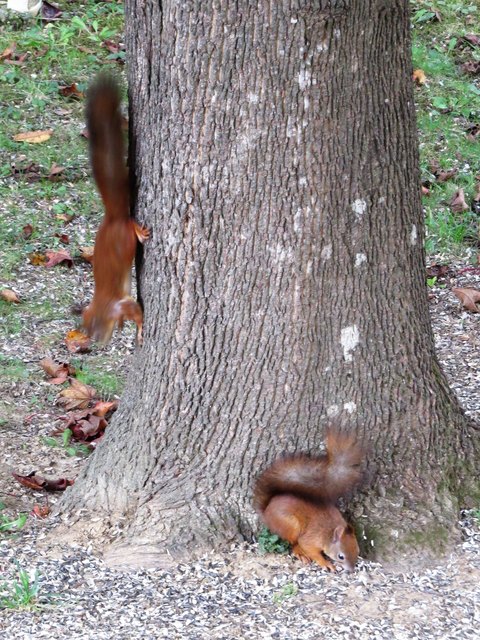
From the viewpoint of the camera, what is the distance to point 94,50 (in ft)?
21.5

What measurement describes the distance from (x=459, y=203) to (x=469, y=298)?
0.90 metres

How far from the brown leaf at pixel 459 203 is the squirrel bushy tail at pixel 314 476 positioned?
8.98ft

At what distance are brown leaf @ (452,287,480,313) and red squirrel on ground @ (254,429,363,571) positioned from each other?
74.6 inches

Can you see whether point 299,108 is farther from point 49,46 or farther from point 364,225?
point 49,46

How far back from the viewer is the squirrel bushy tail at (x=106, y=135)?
309cm

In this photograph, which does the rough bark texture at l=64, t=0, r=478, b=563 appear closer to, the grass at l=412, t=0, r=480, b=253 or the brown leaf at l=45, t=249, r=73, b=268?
the brown leaf at l=45, t=249, r=73, b=268

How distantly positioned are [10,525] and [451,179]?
3419 mm

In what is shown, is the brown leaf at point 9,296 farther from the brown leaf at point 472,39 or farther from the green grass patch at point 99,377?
the brown leaf at point 472,39

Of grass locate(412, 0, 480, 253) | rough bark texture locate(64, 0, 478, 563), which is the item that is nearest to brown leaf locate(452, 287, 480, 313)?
grass locate(412, 0, 480, 253)

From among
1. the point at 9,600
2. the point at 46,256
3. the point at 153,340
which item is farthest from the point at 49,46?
the point at 9,600

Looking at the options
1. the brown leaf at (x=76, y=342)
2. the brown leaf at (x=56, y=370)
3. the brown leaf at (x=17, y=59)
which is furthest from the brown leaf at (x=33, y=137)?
the brown leaf at (x=56, y=370)

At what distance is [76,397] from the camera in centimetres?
404

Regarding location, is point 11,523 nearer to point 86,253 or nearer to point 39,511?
point 39,511

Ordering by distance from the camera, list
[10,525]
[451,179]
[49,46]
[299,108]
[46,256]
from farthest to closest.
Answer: [49,46], [451,179], [46,256], [10,525], [299,108]
